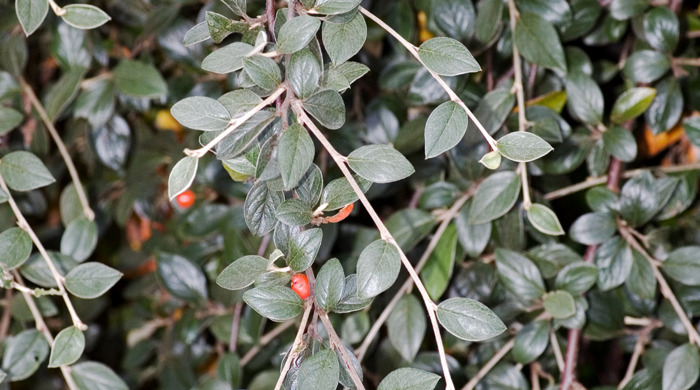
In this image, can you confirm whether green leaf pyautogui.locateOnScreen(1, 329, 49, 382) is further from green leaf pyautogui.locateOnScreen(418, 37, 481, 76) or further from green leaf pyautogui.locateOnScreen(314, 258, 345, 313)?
green leaf pyautogui.locateOnScreen(418, 37, 481, 76)

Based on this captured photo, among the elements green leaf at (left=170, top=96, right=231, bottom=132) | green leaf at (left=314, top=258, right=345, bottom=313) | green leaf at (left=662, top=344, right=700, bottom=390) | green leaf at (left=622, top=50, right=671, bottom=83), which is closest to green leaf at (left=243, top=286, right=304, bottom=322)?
green leaf at (left=314, top=258, right=345, bottom=313)

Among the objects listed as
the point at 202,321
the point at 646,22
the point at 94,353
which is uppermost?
the point at 646,22

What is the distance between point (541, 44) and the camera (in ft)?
2.73

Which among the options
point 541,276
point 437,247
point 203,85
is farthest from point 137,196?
point 541,276

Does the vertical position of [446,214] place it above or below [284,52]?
below

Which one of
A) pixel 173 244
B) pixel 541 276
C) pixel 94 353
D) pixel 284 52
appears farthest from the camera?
pixel 94 353

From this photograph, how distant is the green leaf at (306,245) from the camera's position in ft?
1.85

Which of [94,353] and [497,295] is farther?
[94,353]

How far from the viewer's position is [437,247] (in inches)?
34.9

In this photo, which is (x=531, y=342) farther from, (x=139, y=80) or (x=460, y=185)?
(x=139, y=80)

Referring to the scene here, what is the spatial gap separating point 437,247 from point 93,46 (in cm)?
56

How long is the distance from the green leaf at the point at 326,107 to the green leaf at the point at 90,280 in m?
0.29

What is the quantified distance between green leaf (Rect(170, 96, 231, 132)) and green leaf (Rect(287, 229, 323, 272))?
0.34 feet

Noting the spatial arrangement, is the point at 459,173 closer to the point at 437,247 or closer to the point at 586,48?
the point at 437,247
